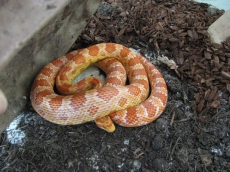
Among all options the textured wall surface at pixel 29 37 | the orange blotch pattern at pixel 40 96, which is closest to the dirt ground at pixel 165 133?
the orange blotch pattern at pixel 40 96

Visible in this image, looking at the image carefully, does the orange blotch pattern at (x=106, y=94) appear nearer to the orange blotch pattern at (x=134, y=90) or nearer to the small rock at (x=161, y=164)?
the orange blotch pattern at (x=134, y=90)

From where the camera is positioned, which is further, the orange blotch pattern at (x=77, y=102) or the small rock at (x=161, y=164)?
the orange blotch pattern at (x=77, y=102)

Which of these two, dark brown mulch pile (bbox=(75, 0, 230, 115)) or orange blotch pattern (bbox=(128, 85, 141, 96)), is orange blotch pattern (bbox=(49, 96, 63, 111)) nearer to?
orange blotch pattern (bbox=(128, 85, 141, 96))

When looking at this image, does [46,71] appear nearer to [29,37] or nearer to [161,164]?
[29,37]

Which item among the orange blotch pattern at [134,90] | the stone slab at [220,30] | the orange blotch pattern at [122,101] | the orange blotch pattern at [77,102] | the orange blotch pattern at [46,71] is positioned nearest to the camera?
the orange blotch pattern at [77,102]

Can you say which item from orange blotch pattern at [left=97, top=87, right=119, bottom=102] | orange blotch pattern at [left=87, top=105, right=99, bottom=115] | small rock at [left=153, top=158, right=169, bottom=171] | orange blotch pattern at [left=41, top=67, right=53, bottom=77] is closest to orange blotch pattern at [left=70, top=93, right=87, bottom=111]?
orange blotch pattern at [left=87, top=105, right=99, bottom=115]

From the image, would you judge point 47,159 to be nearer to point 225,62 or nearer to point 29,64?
point 29,64
